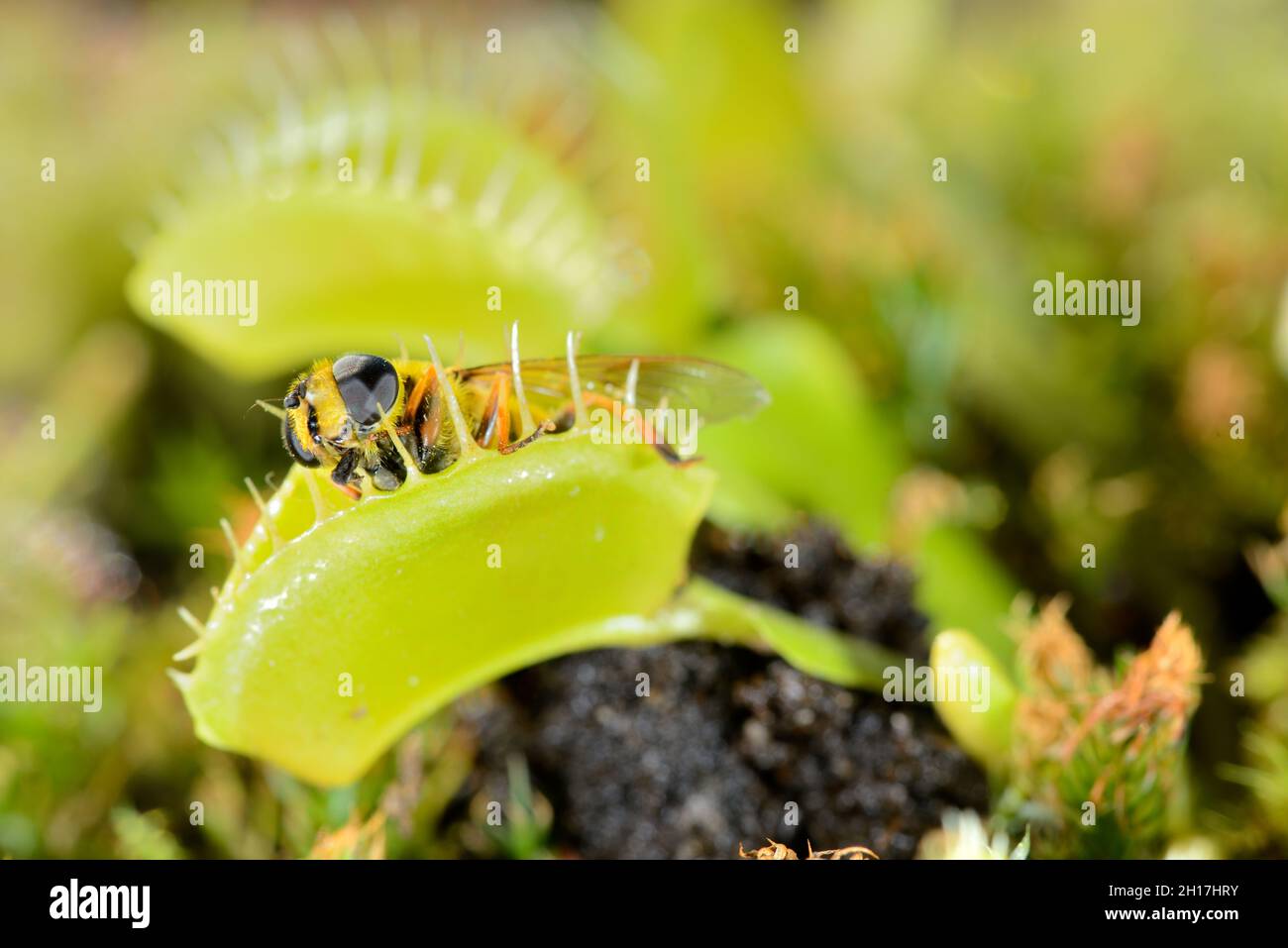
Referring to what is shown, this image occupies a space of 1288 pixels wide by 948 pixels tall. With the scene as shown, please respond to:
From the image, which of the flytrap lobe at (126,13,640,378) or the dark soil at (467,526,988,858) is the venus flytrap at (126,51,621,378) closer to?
the flytrap lobe at (126,13,640,378)

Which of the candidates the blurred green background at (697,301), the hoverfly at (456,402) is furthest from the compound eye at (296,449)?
the blurred green background at (697,301)

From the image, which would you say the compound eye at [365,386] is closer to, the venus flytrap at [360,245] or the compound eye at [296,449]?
the compound eye at [296,449]

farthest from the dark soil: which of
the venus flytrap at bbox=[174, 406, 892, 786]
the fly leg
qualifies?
the fly leg

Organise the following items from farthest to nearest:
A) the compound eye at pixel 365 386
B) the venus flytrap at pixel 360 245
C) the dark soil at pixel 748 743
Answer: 1. the venus flytrap at pixel 360 245
2. the dark soil at pixel 748 743
3. the compound eye at pixel 365 386

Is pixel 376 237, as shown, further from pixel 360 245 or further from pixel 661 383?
pixel 661 383

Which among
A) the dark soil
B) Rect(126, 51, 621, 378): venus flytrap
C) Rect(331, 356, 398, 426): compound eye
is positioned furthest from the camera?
Rect(126, 51, 621, 378): venus flytrap

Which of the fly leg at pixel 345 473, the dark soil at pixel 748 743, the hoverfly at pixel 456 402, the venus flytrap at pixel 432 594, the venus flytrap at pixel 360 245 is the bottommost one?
the dark soil at pixel 748 743
